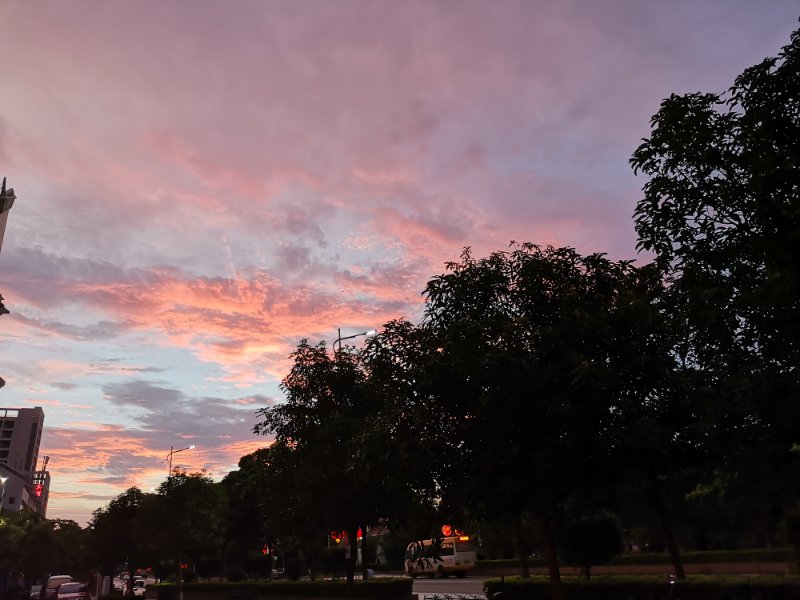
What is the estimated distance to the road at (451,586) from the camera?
41719 millimetres

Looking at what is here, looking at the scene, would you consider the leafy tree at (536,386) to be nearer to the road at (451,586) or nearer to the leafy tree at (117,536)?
the road at (451,586)

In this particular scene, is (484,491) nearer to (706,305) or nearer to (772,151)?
(706,305)

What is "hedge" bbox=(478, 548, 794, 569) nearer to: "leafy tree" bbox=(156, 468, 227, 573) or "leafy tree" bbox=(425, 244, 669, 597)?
"leafy tree" bbox=(425, 244, 669, 597)

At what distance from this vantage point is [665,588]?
18172mm

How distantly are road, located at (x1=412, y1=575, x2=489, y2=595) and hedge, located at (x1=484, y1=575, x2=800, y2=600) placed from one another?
18144 millimetres

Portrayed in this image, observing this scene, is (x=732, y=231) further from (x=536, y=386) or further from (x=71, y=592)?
(x=71, y=592)

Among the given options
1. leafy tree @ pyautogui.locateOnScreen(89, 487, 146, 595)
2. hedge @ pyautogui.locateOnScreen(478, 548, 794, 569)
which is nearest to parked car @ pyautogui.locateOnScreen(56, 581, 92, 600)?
leafy tree @ pyautogui.locateOnScreen(89, 487, 146, 595)

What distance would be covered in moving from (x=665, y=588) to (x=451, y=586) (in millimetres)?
32038

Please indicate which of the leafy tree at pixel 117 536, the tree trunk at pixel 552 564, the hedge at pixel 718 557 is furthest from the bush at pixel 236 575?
the tree trunk at pixel 552 564

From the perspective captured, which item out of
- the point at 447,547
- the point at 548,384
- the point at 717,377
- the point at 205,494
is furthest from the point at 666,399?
the point at 447,547

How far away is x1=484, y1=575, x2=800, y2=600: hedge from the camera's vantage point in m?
15.7

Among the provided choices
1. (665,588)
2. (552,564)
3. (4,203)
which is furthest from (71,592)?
(665,588)

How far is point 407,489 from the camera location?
1752 cm

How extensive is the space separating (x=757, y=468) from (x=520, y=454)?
896cm
